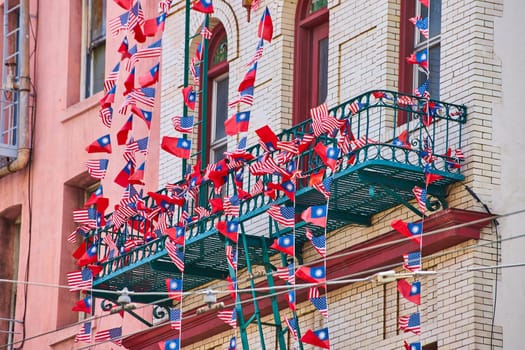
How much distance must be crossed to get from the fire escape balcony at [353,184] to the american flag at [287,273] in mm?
892

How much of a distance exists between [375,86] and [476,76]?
1.92 metres

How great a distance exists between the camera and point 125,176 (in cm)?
2941

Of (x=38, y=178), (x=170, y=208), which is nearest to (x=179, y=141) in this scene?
(x=170, y=208)

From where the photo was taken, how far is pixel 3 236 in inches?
1431

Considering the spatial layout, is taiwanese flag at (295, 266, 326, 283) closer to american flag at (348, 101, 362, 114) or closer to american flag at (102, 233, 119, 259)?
american flag at (348, 101, 362, 114)

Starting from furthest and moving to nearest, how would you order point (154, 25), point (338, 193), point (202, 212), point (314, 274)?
point (154, 25)
point (202, 212)
point (338, 193)
point (314, 274)

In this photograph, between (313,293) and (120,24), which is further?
(120,24)

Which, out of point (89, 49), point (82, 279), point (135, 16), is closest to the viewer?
point (82, 279)

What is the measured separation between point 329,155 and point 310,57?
4631mm

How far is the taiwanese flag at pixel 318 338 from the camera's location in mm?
24750

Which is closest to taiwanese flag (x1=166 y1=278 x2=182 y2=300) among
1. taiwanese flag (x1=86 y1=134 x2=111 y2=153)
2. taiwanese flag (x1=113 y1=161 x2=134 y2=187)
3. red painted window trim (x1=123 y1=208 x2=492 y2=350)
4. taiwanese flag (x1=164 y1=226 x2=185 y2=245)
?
taiwanese flag (x1=164 y1=226 x2=185 y2=245)

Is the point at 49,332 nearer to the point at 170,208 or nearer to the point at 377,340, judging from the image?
the point at 170,208

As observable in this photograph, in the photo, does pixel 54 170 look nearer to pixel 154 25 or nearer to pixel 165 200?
pixel 154 25

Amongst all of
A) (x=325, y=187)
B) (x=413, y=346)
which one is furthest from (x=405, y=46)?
(x=413, y=346)
